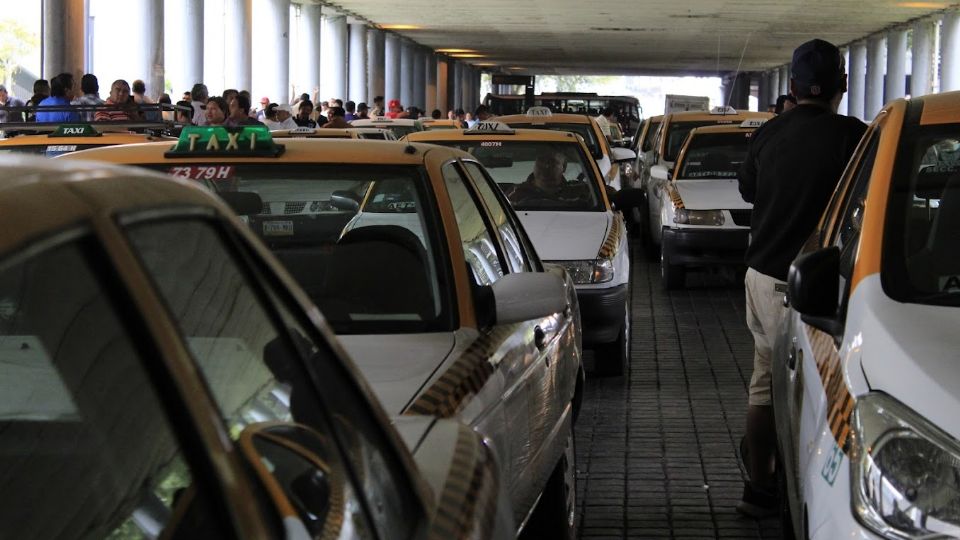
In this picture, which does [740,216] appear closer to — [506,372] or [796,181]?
[796,181]

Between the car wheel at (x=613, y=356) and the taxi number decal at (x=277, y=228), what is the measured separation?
13.4 feet

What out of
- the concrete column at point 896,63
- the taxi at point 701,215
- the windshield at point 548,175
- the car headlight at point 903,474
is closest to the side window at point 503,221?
the car headlight at point 903,474

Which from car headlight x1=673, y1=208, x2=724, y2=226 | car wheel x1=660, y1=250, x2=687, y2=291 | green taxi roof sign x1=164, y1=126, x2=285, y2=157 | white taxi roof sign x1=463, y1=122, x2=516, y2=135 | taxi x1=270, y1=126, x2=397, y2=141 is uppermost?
green taxi roof sign x1=164, y1=126, x2=285, y2=157

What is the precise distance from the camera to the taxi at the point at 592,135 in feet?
54.1

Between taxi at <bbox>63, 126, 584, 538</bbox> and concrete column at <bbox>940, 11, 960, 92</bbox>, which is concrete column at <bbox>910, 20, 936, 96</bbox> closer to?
concrete column at <bbox>940, 11, 960, 92</bbox>

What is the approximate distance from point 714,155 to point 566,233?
5768 millimetres

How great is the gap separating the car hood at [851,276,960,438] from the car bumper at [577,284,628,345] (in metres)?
5.07

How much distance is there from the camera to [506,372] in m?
4.47

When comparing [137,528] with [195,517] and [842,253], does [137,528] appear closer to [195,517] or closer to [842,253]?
[195,517]

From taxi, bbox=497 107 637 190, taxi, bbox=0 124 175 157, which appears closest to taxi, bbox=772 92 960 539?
taxi, bbox=0 124 175 157

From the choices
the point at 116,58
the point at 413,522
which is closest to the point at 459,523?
the point at 413,522

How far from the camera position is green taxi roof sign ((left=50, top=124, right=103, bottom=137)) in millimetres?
8641

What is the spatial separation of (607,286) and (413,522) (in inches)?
263

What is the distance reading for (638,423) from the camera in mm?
8156
